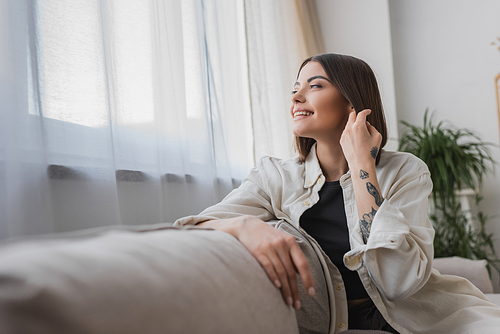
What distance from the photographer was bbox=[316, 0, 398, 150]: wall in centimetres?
332

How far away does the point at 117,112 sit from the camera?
4.09 ft

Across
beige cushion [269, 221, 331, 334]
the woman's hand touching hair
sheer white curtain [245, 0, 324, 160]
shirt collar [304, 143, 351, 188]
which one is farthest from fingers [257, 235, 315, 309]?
sheer white curtain [245, 0, 324, 160]

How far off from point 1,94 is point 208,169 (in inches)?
36.6

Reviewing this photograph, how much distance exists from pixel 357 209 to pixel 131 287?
2.62 ft

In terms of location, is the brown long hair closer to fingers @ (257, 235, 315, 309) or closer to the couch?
fingers @ (257, 235, 315, 309)

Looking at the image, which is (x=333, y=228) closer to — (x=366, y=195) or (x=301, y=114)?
(x=366, y=195)

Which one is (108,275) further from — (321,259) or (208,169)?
(208,169)

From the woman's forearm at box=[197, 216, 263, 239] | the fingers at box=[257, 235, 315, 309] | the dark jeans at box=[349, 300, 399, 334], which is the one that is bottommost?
the dark jeans at box=[349, 300, 399, 334]

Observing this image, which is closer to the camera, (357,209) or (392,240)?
(392,240)

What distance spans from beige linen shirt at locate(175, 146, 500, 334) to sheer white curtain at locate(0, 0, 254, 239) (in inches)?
14.8

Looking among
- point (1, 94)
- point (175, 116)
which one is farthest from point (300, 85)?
point (1, 94)

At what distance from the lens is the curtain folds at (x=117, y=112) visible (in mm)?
939

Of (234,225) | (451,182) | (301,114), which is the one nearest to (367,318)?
(234,225)

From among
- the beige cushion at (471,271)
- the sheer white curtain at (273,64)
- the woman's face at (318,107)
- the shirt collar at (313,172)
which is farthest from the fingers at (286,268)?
the sheer white curtain at (273,64)
